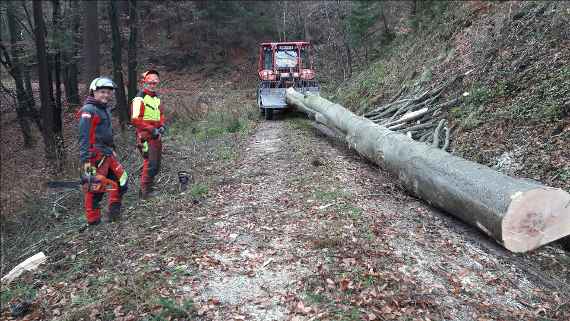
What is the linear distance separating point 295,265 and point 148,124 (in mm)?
3657

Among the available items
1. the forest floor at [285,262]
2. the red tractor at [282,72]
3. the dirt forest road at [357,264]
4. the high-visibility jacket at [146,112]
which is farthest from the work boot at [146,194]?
the red tractor at [282,72]

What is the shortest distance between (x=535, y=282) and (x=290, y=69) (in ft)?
39.7

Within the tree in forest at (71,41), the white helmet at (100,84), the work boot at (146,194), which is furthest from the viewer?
the tree in forest at (71,41)

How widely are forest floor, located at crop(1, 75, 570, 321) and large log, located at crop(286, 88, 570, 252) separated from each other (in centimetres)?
29

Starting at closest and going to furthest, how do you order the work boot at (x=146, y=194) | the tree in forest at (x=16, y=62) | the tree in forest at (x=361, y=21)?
the work boot at (x=146, y=194), the tree in forest at (x=16, y=62), the tree in forest at (x=361, y=21)

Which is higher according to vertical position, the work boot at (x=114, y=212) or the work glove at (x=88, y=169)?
the work glove at (x=88, y=169)

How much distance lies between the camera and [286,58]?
1543 cm

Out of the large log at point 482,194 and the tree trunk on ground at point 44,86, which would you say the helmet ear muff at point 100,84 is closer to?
the large log at point 482,194

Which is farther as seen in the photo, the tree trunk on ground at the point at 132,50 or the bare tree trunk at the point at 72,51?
the bare tree trunk at the point at 72,51

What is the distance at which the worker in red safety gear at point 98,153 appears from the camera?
5.56m

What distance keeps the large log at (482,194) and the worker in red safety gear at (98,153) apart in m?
4.04

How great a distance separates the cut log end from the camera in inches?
168

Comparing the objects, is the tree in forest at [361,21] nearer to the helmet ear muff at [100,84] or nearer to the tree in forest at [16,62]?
the tree in forest at [16,62]

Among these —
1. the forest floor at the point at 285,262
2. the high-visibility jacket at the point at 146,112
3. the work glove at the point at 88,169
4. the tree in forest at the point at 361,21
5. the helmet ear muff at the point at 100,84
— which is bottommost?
the forest floor at the point at 285,262
